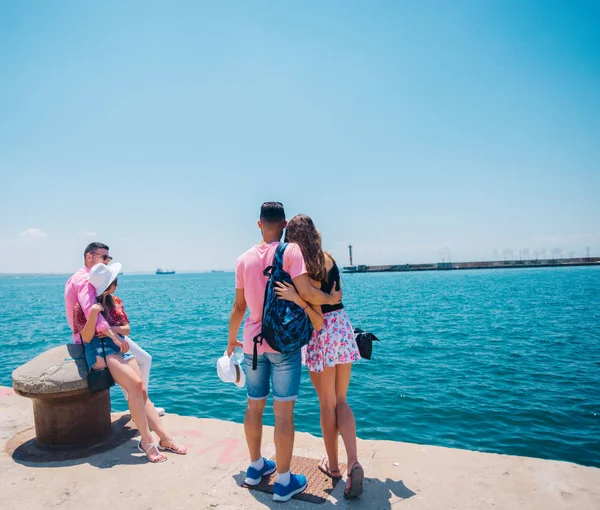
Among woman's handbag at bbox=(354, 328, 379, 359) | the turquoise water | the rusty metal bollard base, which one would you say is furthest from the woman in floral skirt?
the turquoise water

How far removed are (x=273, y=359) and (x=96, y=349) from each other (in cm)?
214

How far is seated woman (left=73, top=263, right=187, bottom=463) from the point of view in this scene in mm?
4129

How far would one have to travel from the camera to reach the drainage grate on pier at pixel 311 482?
333 centimetres

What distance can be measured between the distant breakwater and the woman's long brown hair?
391 ft

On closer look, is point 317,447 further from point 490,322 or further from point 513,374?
point 490,322

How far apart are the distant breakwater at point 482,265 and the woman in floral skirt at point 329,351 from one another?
119 meters

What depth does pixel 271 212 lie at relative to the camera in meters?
3.40

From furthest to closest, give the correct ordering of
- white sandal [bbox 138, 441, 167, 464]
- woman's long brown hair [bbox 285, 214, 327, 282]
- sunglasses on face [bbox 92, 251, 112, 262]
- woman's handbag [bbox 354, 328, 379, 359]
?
sunglasses on face [bbox 92, 251, 112, 262], white sandal [bbox 138, 441, 167, 464], woman's handbag [bbox 354, 328, 379, 359], woman's long brown hair [bbox 285, 214, 327, 282]

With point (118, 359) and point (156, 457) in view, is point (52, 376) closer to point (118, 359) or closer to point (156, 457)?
point (118, 359)

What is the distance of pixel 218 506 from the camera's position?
3.21 m

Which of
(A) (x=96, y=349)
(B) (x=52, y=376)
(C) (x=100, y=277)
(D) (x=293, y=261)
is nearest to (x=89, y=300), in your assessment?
(C) (x=100, y=277)

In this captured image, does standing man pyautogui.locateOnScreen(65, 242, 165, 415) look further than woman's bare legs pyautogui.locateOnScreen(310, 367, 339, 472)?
Yes

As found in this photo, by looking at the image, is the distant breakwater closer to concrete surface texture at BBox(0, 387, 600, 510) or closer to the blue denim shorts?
concrete surface texture at BBox(0, 387, 600, 510)

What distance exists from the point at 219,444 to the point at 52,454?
165cm
